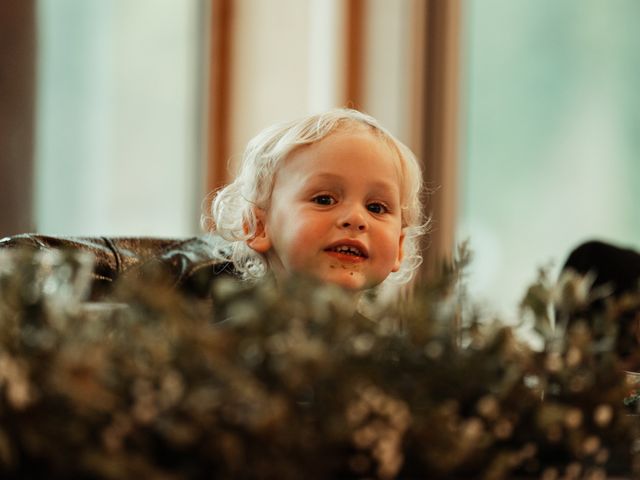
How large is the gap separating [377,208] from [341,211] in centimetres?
8

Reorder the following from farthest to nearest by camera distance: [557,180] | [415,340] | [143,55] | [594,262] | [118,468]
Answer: [557,180] → [143,55] → [594,262] → [415,340] → [118,468]

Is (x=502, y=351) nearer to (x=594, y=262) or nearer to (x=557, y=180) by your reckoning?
(x=594, y=262)

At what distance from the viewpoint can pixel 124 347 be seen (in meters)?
0.63

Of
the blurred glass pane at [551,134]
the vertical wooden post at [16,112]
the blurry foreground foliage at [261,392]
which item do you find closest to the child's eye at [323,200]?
the blurry foreground foliage at [261,392]

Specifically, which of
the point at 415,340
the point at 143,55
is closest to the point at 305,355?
the point at 415,340

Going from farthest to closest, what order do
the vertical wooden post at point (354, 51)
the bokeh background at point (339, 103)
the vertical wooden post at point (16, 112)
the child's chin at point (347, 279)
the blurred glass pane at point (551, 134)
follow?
1. the blurred glass pane at point (551, 134)
2. the vertical wooden post at point (354, 51)
3. the bokeh background at point (339, 103)
4. the vertical wooden post at point (16, 112)
5. the child's chin at point (347, 279)

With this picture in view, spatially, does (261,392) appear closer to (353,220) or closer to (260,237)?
(353,220)

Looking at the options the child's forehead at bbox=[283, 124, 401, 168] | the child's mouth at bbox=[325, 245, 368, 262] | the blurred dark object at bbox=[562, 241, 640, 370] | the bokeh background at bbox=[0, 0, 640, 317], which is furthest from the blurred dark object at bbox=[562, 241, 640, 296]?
the bokeh background at bbox=[0, 0, 640, 317]

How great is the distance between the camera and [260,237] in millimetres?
1896

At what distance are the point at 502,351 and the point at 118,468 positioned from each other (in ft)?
0.92

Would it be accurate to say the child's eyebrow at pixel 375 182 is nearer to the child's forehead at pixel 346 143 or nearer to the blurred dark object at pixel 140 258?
the child's forehead at pixel 346 143

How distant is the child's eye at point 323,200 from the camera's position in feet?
5.57

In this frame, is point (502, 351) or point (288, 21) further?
point (288, 21)

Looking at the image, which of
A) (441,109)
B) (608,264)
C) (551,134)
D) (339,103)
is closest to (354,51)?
(339,103)
